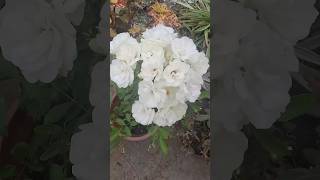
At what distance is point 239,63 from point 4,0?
51 centimetres

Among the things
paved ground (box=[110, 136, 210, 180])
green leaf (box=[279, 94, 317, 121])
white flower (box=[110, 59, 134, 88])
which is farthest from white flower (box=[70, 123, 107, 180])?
green leaf (box=[279, 94, 317, 121])

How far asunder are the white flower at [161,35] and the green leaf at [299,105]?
29cm

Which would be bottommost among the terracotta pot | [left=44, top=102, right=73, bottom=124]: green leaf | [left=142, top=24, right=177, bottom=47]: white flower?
the terracotta pot

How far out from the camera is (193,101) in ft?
2.81

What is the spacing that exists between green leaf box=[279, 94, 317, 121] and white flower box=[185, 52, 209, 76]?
0.64 feet

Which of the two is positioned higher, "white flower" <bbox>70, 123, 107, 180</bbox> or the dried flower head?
the dried flower head

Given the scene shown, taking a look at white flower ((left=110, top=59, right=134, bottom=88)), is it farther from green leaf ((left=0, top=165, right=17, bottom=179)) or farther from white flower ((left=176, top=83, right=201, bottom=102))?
green leaf ((left=0, top=165, right=17, bottom=179))

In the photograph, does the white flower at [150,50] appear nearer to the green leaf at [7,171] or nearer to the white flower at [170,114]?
the white flower at [170,114]

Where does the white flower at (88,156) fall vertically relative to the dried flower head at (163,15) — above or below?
below

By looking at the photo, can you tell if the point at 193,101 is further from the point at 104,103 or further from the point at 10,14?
the point at 10,14

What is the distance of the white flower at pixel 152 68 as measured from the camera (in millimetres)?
837

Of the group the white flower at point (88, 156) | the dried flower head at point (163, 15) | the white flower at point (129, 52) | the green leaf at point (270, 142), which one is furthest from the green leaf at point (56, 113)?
the green leaf at point (270, 142)

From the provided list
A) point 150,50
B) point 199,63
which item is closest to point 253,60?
point 199,63

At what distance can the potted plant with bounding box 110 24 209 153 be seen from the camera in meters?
0.84
